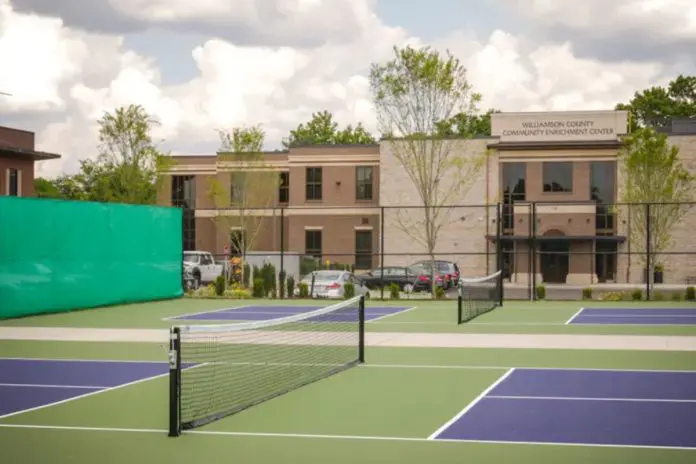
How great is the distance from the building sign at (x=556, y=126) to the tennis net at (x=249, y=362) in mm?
37798

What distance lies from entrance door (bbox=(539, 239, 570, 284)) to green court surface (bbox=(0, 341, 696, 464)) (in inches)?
1675

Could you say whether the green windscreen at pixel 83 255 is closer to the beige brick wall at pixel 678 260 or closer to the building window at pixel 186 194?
the beige brick wall at pixel 678 260

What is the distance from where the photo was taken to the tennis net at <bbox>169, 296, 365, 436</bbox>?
36.8 ft

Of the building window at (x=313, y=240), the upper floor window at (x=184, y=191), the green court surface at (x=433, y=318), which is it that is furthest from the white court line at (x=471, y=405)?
the upper floor window at (x=184, y=191)

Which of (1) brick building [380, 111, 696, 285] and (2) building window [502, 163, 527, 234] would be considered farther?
(2) building window [502, 163, 527, 234]

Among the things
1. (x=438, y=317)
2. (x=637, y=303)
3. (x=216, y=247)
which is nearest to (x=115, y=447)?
(x=438, y=317)

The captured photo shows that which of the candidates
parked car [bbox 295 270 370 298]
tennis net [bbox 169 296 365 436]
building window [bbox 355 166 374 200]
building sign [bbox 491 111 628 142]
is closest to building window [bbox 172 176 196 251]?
building window [bbox 355 166 374 200]

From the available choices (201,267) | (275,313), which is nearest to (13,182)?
(201,267)

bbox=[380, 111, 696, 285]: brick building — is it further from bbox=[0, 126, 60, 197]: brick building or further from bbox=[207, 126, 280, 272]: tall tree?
bbox=[0, 126, 60, 197]: brick building

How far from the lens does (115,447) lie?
9977 mm

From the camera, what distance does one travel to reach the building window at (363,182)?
63719mm

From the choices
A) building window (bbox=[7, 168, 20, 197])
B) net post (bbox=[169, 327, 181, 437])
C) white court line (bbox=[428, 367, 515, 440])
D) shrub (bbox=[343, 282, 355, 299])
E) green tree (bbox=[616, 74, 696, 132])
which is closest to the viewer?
net post (bbox=[169, 327, 181, 437])

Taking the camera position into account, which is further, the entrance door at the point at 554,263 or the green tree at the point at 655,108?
the green tree at the point at 655,108

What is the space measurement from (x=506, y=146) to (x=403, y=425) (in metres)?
48.8
